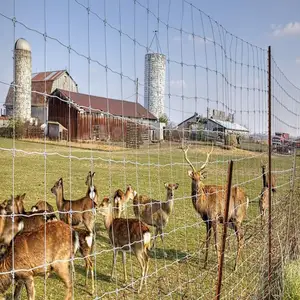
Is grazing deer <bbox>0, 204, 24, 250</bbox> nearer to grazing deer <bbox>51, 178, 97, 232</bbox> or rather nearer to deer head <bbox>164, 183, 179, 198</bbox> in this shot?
grazing deer <bbox>51, 178, 97, 232</bbox>

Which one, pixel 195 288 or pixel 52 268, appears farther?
pixel 195 288

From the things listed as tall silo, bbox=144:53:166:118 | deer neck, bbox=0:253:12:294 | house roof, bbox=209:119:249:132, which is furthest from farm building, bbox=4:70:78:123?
house roof, bbox=209:119:249:132

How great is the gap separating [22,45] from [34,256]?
7.48 ft

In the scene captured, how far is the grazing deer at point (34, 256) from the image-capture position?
4117mm

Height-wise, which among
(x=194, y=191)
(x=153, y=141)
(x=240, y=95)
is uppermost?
(x=240, y=95)

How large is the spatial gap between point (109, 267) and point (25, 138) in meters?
2.81

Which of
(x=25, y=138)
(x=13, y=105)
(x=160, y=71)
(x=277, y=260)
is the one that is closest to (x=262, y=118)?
(x=277, y=260)

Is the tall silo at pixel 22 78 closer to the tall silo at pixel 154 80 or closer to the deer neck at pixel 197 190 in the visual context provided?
the tall silo at pixel 154 80

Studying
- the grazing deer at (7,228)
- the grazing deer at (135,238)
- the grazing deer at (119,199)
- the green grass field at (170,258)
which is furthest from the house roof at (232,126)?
the grazing deer at (7,228)

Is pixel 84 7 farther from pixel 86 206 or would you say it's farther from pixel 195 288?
pixel 86 206

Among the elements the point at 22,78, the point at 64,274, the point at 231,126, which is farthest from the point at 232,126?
the point at 22,78

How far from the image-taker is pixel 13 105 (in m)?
2.58

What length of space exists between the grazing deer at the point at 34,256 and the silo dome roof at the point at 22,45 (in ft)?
6.55

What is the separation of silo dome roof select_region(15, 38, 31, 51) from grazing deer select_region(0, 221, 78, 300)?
6.55 feet
